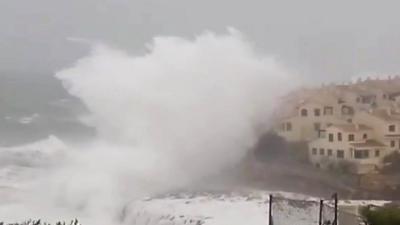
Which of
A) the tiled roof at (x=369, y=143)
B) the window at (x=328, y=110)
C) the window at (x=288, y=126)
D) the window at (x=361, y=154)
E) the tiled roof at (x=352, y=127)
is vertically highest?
the window at (x=328, y=110)

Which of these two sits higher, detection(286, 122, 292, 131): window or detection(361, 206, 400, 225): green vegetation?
detection(286, 122, 292, 131): window

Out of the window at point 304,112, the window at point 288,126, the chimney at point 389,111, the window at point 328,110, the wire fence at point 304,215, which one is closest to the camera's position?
the wire fence at point 304,215

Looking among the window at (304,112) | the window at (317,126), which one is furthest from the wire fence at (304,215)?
the window at (304,112)

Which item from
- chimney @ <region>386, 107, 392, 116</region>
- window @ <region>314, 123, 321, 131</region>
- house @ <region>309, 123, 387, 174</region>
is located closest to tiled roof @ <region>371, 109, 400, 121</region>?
chimney @ <region>386, 107, 392, 116</region>

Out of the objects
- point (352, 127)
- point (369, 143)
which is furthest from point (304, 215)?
point (352, 127)

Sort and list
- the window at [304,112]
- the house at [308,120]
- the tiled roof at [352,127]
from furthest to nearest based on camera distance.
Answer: the window at [304,112]
the house at [308,120]
the tiled roof at [352,127]

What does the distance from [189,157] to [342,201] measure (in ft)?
11.6

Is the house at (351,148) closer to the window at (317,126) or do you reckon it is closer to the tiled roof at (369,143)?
the tiled roof at (369,143)

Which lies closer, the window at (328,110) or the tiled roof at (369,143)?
the tiled roof at (369,143)

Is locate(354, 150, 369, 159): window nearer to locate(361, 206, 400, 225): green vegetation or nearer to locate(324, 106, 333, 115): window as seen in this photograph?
locate(324, 106, 333, 115): window

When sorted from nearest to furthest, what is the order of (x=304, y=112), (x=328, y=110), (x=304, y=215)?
(x=304, y=215) → (x=328, y=110) → (x=304, y=112)

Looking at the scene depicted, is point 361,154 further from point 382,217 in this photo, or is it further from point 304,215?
point 382,217

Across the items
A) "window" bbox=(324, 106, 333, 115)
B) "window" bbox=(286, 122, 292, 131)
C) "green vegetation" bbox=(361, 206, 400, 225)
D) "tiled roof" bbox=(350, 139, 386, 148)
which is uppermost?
"window" bbox=(324, 106, 333, 115)

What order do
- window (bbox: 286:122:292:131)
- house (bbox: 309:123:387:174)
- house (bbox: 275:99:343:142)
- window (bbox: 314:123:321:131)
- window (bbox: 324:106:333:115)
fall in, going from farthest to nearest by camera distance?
window (bbox: 286:122:292:131) < window (bbox: 324:106:333:115) < house (bbox: 275:99:343:142) < window (bbox: 314:123:321:131) < house (bbox: 309:123:387:174)
